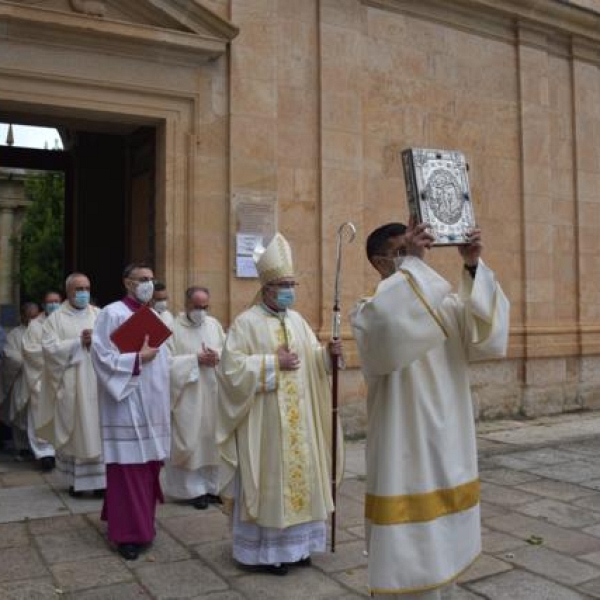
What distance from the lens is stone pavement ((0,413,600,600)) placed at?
166 inches

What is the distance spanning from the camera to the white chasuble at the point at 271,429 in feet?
14.8

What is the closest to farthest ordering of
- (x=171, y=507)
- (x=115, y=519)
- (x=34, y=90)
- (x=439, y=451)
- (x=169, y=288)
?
(x=439, y=451)
(x=115, y=519)
(x=171, y=507)
(x=34, y=90)
(x=169, y=288)

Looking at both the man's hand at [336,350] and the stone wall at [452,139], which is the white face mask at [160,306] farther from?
the man's hand at [336,350]

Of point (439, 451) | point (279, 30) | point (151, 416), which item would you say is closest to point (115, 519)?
point (151, 416)

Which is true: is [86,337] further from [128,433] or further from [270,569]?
[270,569]

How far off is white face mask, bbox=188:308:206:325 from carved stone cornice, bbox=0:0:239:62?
9.90 feet

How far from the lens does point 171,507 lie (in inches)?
239

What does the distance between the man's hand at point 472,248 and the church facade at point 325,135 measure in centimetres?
522

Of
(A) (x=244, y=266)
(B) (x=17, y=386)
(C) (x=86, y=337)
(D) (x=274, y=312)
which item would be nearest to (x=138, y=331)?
(D) (x=274, y=312)

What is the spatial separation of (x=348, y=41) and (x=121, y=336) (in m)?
5.49

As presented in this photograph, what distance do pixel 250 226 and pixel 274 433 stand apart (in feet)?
13.1

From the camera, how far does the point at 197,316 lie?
6.50 meters

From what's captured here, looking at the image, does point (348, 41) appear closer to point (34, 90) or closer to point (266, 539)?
point (34, 90)

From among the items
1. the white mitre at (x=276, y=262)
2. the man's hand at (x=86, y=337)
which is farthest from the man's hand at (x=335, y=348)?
the man's hand at (x=86, y=337)
